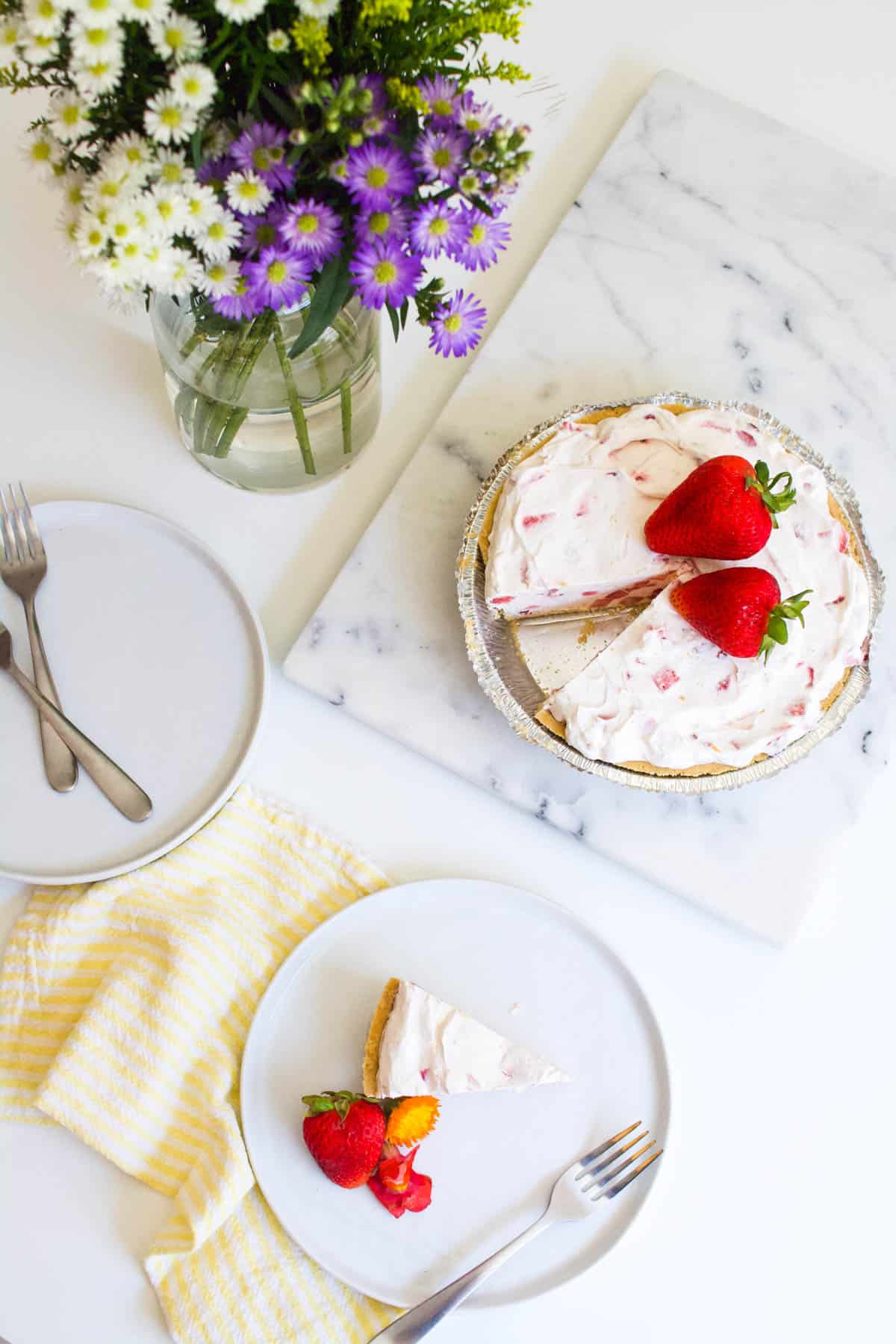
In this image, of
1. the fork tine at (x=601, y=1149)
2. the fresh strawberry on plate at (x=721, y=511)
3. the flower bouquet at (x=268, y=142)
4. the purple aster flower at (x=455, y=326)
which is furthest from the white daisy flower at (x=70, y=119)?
the fork tine at (x=601, y=1149)

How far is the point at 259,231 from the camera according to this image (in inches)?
35.2

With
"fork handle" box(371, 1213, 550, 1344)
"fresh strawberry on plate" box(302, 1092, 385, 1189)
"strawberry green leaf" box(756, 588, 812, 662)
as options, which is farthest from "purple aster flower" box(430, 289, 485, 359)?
"fork handle" box(371, 1213, 550, 1344)

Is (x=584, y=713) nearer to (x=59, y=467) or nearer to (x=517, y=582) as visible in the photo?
(x=517, y=582)

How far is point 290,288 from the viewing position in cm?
92

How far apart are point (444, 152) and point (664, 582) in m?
0.68

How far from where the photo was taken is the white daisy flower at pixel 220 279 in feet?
2.95

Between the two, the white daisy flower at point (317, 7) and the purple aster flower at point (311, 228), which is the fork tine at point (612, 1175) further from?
the white daisy flower at point (317, 7)

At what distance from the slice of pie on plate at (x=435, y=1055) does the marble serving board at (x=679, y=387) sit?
28cm

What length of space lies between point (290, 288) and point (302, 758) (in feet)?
2.24

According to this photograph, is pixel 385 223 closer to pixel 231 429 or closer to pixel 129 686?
pixel 231 429

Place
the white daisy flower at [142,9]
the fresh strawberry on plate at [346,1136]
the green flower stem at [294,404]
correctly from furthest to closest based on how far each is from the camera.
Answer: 1. the fresh strawberry on plate at [346,1136]
2. the green flower stem at [294,404]
3. the white daisy flower at [142,9]

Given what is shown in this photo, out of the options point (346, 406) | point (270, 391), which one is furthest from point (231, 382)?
point (346, 406)

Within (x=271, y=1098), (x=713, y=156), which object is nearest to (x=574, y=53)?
(x=713, y=156)

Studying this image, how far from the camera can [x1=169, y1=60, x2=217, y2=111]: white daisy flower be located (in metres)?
0.79
